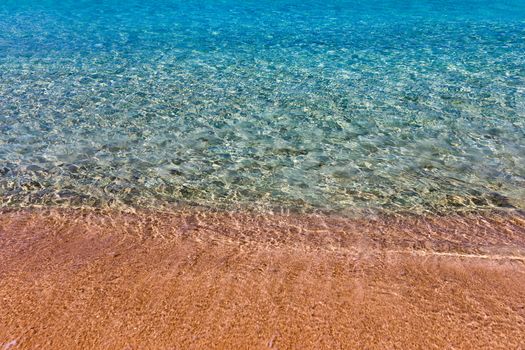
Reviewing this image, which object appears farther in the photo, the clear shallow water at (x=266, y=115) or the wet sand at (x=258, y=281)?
the clear shallow water at (x=266, y=115)

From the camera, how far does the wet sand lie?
3232 millimetres

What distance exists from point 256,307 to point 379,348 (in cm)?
88

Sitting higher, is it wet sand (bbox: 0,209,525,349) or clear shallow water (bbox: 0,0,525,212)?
wet sand (bbox: 0,209,525,349)

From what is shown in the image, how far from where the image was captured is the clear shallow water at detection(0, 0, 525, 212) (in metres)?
5.35

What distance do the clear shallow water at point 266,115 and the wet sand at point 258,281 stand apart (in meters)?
0.47

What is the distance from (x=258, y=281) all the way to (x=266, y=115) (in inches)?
157

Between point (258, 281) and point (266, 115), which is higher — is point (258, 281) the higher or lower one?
the higher one

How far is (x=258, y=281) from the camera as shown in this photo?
377 centimetres

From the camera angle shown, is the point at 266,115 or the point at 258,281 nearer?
the point at 258,281

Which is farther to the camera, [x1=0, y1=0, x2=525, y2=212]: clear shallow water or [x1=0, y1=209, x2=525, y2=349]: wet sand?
[x1=0, y1=0, x2=525, y2=212]: clear shallow water

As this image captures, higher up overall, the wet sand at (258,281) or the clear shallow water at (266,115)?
the wet sand at (258,281)

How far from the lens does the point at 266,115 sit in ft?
24.2

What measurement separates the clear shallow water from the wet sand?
467 mm

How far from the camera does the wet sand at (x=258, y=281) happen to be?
3.23 metres
